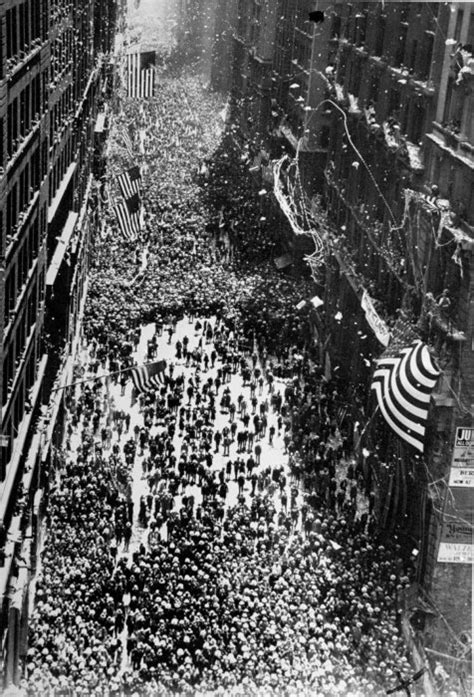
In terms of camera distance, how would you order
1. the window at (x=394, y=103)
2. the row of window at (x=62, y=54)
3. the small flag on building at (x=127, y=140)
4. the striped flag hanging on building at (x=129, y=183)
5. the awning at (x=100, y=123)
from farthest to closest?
the row of window at (x=62, y=54) → the awning at (x=100, y=123) → the window at (x=394, y=103) → the small flag on building at (x=127, y=140) → the striped flag hanging on building at (x=129, y=183)

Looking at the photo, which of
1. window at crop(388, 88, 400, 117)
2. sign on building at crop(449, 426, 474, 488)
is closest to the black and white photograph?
sign on building at crop(449, 426, 474, 488)

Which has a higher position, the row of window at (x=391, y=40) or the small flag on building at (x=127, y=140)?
the row of window at (x=391, y=40)

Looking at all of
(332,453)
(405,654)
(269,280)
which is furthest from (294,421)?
(405,654)

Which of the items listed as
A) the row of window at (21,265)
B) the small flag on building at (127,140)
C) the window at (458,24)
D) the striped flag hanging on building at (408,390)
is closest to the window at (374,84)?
the window at (458,24)

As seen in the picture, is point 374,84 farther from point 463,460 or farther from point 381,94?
point 463,460

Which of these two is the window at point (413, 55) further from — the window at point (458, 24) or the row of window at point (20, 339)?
the row of window at point (20, 339)

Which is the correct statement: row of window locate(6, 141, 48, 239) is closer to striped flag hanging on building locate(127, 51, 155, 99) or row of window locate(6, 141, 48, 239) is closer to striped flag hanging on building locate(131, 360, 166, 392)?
striped flag hanging on building locate(127, 51, 155, 99)
